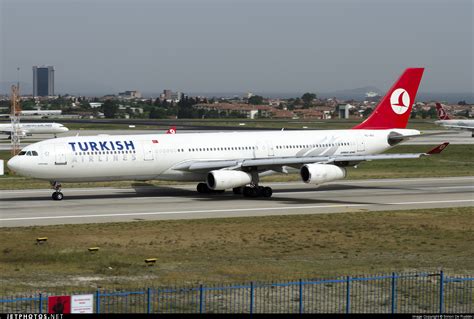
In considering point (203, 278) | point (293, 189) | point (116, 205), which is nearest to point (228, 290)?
point (203, 278)

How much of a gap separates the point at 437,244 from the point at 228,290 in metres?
14.5

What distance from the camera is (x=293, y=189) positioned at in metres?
59.4

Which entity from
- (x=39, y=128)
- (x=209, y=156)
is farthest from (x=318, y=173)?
(x=39, y=128)

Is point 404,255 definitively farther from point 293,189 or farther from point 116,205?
point 293,189

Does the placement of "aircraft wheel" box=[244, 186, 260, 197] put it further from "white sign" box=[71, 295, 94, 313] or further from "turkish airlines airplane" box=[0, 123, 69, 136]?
"turkish airlines airplane" box=[0, 123, 69, 136]

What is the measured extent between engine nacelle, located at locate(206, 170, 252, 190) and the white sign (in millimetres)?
29897

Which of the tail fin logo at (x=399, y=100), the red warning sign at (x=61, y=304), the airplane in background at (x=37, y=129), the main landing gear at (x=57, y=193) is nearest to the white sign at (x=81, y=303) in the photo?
the red warning sign at (x=61, y=304)

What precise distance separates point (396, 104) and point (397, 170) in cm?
1438

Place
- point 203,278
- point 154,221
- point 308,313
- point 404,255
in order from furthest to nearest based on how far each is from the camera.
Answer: point 154,221
point 404,255
point 203,278
point 308,313

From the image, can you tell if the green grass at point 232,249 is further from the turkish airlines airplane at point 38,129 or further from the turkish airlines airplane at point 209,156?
the turkish airlines airplane at point 38,129

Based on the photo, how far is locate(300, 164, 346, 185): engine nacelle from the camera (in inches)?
2029

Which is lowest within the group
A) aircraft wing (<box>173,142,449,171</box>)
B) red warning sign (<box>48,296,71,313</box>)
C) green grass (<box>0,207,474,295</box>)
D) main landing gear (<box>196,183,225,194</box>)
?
green grass (<box>0,207,474,295</box>)

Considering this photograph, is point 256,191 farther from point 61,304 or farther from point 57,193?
point 61,304

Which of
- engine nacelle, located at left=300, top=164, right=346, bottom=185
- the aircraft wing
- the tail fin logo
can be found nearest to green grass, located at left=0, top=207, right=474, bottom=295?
engine nacelle, located at left=300, top=164, right=346, bottom=185
